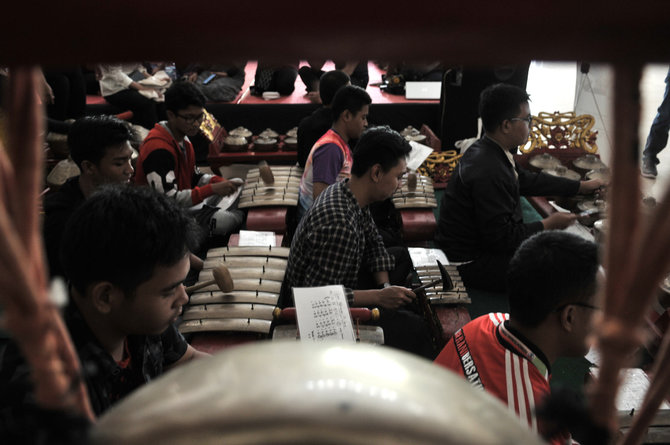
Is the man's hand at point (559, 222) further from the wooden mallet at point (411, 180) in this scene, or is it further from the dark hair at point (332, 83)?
the dark hair at point (332, 83)

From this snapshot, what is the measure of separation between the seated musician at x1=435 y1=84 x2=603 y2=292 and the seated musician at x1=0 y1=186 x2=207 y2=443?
2273mm

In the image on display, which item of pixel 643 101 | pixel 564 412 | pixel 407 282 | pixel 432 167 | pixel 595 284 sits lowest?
pixel 407 282

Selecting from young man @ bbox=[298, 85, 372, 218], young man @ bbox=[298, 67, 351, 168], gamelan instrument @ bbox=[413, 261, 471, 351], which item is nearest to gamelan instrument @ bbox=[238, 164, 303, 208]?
young man @ bbox=[298, 85, 372, 218]

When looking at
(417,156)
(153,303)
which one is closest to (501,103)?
(417,156)

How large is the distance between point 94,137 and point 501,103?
2.48 m

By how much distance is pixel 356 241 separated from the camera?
2.49 m

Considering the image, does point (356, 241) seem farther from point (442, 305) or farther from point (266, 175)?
point (266, 175)

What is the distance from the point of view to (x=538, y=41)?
27 centimetres

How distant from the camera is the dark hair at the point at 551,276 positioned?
1521 millimetres

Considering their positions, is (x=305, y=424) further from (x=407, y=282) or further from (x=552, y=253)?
(x=407, y=282)

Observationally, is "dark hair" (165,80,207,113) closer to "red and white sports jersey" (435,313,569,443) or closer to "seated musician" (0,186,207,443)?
"seated musician" (0,186,207,443)

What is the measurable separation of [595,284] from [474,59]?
1486 millimetres

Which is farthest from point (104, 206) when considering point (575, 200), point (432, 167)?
point (432, 167)

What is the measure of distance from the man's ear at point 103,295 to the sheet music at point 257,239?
6.21 ft
